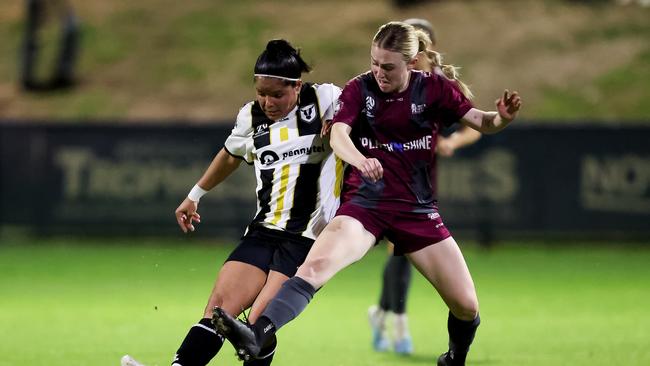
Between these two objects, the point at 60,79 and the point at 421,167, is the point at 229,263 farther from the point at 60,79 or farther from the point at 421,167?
the point at 60,79

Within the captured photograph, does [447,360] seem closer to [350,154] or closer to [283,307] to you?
[283,307]

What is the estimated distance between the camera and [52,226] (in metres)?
17.3

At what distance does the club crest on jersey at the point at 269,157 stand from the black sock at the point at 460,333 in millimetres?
1280

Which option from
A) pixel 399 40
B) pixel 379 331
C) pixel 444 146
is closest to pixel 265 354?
pixel 399 40

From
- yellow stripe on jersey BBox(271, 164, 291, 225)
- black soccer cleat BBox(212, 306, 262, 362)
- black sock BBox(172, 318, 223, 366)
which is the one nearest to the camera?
black soccer cleat BBox(212, 306, 262, 362)

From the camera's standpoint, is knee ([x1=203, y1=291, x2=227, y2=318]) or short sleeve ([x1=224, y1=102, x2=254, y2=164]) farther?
short sleeve ([x1=224, y1=102, x2=254, y2=164])

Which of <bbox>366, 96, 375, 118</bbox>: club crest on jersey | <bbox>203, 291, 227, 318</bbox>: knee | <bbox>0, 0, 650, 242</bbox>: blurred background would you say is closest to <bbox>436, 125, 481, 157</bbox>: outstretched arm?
<bbox>366, 96, 375, 118</bbox>: club crest on jersey

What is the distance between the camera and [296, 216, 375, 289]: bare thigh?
602cm

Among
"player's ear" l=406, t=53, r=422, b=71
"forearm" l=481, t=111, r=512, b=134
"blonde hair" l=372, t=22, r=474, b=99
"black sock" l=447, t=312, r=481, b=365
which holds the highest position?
"blonde hair" l=372, t=22, r=474, b=99

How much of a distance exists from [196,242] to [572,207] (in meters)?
5.26

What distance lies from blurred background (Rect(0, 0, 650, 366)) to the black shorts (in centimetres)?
179

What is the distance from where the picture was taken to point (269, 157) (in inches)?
258

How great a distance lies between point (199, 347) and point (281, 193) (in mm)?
932

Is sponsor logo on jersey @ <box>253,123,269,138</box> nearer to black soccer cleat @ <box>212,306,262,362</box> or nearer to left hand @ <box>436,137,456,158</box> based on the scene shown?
black soccer cleat @ <box>212,306,262,362</box>
